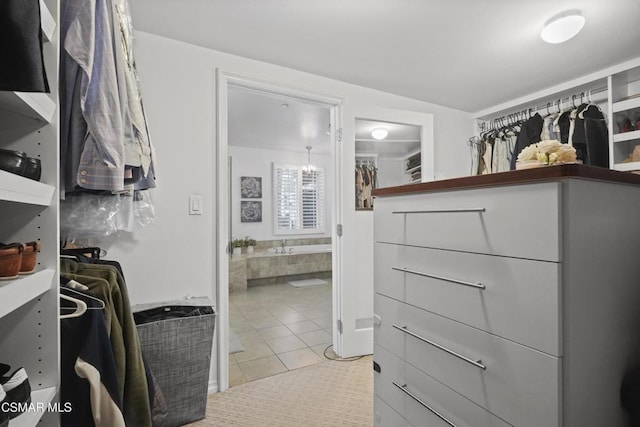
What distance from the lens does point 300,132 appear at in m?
4.57

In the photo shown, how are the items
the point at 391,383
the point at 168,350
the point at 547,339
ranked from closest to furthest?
the point at 547,339, the point at 391,383, the point at 168,350

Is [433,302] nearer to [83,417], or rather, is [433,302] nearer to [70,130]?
[83,417]

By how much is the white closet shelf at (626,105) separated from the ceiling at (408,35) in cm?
31

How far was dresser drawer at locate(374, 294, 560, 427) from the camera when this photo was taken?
2.41 ft

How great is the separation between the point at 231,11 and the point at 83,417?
1899 mm

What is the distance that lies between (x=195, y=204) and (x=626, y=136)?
9.85ft

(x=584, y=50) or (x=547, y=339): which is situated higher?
(x=584, y=50)

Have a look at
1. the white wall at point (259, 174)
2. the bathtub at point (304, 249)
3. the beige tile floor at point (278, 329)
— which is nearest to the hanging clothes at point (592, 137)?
the beige tile floor at point (278, 329)

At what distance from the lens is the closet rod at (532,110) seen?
245 centimetres

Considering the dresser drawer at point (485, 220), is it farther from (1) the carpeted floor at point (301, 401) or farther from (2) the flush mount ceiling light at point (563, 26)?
(2) the flush mount ceiling light at point (563, 26)

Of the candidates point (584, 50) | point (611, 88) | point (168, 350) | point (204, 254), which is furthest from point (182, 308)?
point (611, 88)

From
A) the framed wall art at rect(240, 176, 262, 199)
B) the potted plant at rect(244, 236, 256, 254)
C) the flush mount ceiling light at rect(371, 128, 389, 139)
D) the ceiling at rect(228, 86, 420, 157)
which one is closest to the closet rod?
the ceiling at rect(228, 86, 420, 157)

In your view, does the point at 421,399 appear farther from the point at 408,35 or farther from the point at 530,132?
the point at 530,132

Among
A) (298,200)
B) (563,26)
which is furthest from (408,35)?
(298,200)
